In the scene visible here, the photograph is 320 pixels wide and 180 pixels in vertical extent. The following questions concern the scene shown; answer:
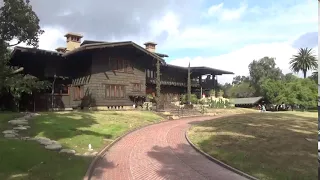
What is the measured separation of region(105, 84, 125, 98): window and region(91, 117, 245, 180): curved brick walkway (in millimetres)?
17731

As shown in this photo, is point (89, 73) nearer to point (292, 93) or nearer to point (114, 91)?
point (114, 91)

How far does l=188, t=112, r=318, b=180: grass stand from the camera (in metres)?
15.0

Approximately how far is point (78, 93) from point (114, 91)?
445cm

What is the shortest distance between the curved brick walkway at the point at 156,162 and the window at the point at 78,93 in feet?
60.4

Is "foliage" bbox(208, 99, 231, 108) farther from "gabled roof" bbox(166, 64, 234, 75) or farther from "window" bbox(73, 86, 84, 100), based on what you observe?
"window" bbox(73, 86, 84, 100)

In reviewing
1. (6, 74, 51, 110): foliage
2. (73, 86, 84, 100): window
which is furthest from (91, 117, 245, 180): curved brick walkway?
(73, 86, 84, 100): window

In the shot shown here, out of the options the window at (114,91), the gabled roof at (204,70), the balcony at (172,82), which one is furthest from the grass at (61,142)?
the gabled roof at (204,70)

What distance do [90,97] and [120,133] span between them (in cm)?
1619

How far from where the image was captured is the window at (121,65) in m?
42.1

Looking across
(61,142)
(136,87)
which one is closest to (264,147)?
(61,142)

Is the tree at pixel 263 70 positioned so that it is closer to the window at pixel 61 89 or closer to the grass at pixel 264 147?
the window at pixel 61 89

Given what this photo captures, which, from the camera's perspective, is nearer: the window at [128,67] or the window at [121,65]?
the window at [121,65]

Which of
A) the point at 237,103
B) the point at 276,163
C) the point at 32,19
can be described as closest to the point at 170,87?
the point at 32,19

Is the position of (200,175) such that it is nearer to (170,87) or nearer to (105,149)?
(105,149)
